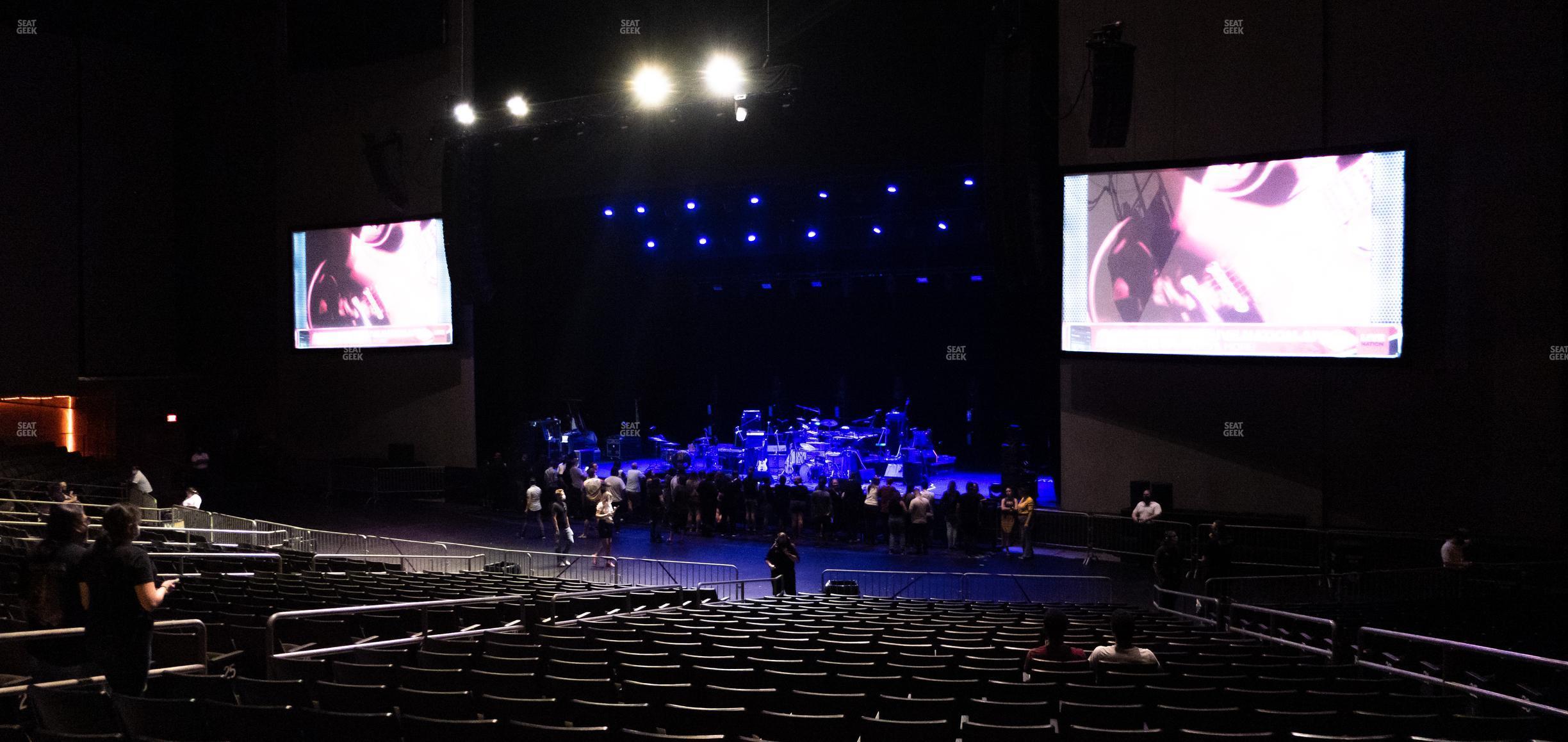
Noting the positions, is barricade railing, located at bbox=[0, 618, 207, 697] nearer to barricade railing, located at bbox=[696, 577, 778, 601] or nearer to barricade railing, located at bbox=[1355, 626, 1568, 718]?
barricade railing, located at bbox=[1355, 626, 1568, 718]

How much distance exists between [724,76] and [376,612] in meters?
11.4

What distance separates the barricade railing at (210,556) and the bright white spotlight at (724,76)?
31.9 feet

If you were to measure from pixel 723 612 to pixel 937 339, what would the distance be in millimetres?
20749

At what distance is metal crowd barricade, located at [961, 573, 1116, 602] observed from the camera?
16.6 meters

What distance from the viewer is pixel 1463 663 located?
10.7 metres

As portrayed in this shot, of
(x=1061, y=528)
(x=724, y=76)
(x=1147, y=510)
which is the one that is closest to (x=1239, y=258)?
(x=1147, y=510)

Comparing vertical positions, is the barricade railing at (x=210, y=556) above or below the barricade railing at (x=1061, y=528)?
above

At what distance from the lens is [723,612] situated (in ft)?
37.0

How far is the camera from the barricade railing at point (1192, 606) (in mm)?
11648

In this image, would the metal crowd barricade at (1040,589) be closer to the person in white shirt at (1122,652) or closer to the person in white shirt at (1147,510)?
the person in white shirt at (1147,510)

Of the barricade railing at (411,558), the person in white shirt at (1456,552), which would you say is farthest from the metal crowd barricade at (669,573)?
the person in white shirt at (1456,552)

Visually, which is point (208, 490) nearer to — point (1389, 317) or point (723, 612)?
point (723, 612)

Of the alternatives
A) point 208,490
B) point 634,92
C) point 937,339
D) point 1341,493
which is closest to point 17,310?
point 208,490

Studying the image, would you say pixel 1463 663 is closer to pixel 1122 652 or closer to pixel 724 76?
pixel 1122 652
